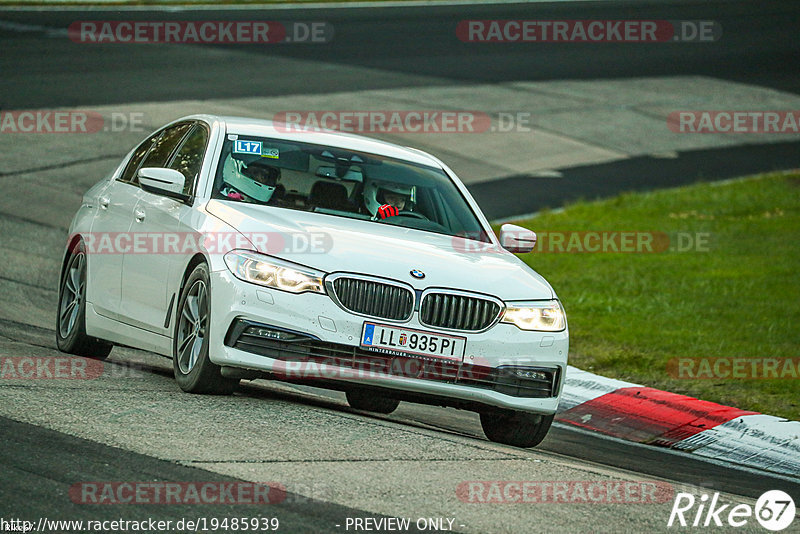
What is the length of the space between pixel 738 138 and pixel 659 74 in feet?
16.9

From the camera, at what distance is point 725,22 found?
3903cm

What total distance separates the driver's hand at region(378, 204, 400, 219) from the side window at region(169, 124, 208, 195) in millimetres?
1148

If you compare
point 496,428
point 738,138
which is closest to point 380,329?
point 496,428

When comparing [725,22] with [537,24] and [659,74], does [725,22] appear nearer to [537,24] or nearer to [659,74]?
[537,24]

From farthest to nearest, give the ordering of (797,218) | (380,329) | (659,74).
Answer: (659,74)
(797,218)
(380,329)

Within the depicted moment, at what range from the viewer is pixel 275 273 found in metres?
7.27

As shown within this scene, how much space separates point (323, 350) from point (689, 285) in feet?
25.8

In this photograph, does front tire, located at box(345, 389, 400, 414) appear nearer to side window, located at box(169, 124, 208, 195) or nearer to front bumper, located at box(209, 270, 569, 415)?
front bumper, located at box(209, 270, 569, 415)

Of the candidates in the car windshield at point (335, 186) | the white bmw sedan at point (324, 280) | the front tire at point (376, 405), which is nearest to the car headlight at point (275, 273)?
the white bmw sedan at point (324, 280)

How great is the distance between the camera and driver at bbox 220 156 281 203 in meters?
8.25

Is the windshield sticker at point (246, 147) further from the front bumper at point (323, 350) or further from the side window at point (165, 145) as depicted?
the front bumper at point (323, 350)

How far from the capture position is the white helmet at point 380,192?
8.51 m

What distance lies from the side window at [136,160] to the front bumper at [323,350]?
2.41 meters

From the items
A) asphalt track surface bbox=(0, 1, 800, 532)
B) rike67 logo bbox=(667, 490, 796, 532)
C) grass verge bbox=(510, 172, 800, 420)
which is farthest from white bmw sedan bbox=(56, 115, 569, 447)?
grass verge bbox=(510, 172, 800, 420)
